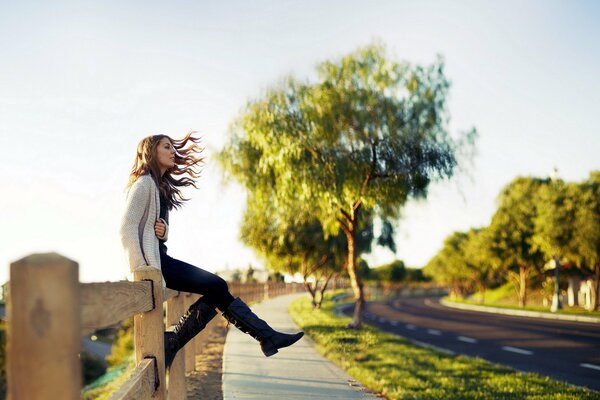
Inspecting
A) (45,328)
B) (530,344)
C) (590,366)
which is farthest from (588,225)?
(45,328)

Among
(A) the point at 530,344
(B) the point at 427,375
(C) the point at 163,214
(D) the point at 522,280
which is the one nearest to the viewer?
(C) the point at 163,214

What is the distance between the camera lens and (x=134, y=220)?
4086mm

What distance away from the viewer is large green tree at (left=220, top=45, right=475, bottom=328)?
1398 cm

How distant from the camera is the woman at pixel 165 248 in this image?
4.08 m

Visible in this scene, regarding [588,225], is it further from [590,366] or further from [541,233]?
[590,366]

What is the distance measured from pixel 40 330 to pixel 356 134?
42.4 ft

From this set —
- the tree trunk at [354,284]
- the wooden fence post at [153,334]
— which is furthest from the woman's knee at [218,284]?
the tree trunk at [354,284]

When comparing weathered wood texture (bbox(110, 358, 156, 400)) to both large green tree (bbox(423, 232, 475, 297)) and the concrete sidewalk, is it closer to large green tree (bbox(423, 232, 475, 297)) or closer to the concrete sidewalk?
the concrete sidewalk

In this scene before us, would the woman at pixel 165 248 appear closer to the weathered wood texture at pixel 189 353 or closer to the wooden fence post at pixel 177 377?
the wooden fence post at pixel 177 377

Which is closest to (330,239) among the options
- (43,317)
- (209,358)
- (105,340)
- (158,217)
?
(209,358)

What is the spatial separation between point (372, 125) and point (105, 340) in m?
102

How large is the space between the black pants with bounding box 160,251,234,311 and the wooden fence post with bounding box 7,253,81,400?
2552 mm

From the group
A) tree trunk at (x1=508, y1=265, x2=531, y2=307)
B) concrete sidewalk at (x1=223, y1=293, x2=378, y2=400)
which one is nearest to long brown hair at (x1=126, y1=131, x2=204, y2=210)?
concrete sidewalk at (x1=223, y1=293, x2=378, y2=400)

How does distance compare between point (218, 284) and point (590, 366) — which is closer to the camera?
point (218, 284)
